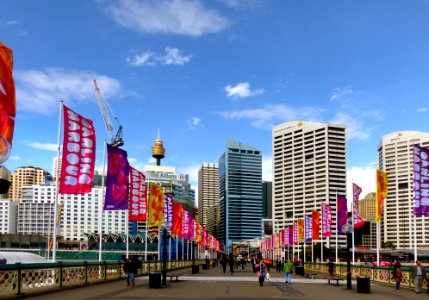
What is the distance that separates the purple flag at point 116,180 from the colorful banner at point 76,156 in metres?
4.92

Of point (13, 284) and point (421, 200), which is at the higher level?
point (421, 200)

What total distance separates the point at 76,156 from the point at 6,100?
29.4 feet

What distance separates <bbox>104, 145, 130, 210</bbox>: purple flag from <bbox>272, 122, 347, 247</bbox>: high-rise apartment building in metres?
133

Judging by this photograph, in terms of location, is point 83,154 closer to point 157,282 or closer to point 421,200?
point 157,282

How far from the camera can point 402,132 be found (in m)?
114

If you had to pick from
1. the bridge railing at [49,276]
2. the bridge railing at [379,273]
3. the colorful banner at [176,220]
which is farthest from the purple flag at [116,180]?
the bridge railing at [379,273]

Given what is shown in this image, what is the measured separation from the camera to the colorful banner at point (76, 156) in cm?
2547

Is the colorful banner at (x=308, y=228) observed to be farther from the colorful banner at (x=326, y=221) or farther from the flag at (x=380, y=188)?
the flag at (x=380, y=188)

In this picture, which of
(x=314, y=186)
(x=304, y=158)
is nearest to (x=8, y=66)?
(x=314, y=186)

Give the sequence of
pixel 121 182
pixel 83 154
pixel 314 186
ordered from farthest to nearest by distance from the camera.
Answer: pixel 314 186 → pixel 121 182 → pixel 83 154

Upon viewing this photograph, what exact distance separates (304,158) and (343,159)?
16.8 meters

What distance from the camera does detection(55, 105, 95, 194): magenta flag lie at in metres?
25.5

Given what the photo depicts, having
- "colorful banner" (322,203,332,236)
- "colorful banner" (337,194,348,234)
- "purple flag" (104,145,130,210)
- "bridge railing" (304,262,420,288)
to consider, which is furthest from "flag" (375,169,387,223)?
"purple flag" (104,145,130,210)

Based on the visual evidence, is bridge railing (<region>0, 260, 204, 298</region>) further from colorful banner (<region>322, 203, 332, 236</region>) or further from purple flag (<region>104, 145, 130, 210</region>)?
colorful banner (<region>322, 203, 332, 236</region>)
